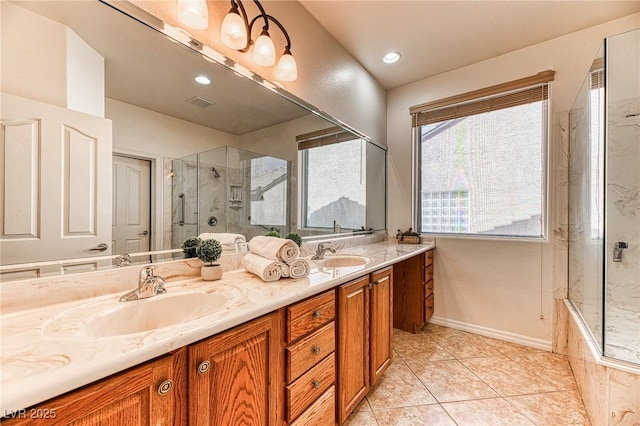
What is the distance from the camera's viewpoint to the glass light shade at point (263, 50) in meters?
1.42

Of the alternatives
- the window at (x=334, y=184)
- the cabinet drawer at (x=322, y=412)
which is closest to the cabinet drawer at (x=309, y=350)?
the cabinet drawer at (x=322, y=412)

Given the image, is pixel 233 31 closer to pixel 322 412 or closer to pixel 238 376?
pixel 238 376

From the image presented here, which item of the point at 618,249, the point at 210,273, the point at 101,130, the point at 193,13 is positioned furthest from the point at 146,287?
the point at 618,249

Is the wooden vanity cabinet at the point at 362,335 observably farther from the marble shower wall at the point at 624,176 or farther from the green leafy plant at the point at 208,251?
the marble shower wall at the point at 624,176

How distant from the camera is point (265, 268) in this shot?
1174mm

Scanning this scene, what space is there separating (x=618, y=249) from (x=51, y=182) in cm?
298

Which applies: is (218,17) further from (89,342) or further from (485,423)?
(485,423)

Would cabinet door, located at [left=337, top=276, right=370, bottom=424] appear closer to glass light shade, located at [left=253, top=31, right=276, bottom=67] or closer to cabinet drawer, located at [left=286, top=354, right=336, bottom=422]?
cabinet drawer, located at [left=286, top=354, right=336, bottom=422]

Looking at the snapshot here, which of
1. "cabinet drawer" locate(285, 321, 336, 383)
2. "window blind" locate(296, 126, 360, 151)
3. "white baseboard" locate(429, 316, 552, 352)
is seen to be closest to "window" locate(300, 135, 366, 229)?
"window blind" locate(296, 126, 360, 151)

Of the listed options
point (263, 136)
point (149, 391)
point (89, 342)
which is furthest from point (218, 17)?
point (149, 391)

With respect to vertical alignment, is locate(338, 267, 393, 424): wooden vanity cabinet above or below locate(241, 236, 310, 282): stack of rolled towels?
below

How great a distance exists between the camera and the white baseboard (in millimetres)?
2250

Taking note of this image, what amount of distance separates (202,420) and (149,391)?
0.67 feet

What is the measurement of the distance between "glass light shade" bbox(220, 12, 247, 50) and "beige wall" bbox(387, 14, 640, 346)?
212 centimetres
